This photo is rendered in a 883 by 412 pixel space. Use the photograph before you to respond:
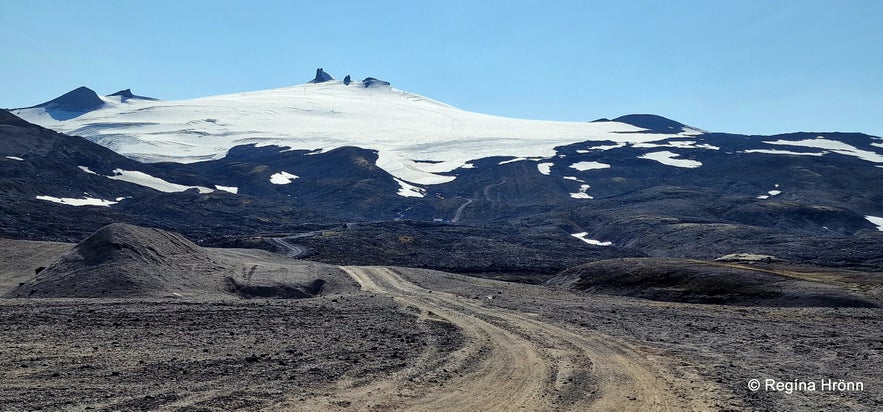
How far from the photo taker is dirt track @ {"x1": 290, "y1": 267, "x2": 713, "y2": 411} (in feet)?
43.4

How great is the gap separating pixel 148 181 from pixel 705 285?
4090 inches

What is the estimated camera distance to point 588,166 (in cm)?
16725

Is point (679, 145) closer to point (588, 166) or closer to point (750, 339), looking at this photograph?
point (588, 166)

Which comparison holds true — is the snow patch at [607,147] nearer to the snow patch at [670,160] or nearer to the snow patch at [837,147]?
the snow patch at [670,160]

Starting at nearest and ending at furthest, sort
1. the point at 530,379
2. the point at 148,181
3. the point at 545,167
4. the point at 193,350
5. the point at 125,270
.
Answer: the point at 530,379 < the point at 193,350 < the point at 125,270 < the point at 148,181 < the point at 545,167

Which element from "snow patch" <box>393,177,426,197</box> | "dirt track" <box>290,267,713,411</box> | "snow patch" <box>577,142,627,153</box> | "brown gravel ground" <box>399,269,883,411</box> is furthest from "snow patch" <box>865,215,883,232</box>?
"dirt track" <box>290,267,713,411</box>

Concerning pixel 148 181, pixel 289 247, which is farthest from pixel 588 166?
pixel 289 247

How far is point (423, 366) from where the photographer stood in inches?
639

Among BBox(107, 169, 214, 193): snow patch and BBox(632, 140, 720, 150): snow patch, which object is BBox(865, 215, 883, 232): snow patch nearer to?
BBox(632, 140, 720, 150): snow patch

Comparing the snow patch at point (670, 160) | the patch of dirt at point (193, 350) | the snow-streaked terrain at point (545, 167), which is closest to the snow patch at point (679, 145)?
the snow patch at point (670, 160)

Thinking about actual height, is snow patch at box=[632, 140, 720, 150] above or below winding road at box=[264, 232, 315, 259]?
above

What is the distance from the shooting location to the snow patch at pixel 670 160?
16350cm

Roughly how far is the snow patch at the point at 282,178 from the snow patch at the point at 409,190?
22682 millimetres

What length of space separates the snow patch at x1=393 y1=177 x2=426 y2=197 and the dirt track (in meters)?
120
